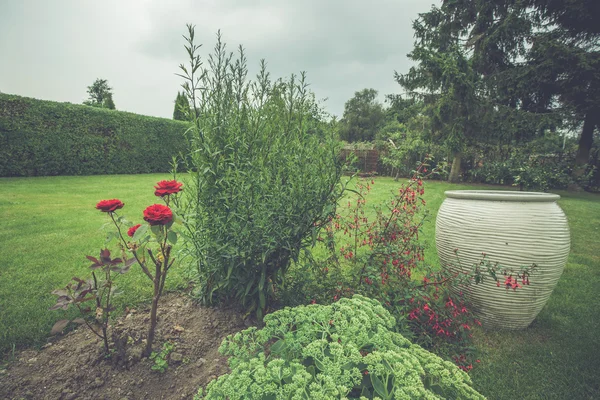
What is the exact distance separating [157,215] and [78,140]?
10.9m

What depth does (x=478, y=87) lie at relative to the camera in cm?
1159

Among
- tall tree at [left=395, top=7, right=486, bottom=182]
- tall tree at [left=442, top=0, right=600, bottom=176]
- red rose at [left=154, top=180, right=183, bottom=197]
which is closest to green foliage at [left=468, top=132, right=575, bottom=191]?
tall tree at [left=442, top=0, right=600, bottom=176]

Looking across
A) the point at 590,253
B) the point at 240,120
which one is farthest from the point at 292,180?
the point at 590,253

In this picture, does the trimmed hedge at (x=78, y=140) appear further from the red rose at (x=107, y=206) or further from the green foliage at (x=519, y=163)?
the green foliage at (x=519, y=163)

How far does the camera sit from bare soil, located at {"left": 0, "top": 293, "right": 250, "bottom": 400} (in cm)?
142

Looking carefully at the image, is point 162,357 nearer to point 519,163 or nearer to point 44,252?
point 44,252

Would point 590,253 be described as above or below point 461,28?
below

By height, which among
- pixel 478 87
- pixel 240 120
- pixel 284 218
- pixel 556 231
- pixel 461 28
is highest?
pixel 461 28

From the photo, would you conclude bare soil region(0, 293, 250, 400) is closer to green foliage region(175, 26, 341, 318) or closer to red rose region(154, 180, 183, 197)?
green foliage region(175, 26, 341, 318)

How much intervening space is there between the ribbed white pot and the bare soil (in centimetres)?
179

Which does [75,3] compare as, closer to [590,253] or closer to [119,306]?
[119,306]

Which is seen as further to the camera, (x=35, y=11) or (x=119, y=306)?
(x=35, y=11)

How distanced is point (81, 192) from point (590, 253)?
397 inches

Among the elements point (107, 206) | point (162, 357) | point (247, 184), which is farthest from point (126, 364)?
point (247, 184)
